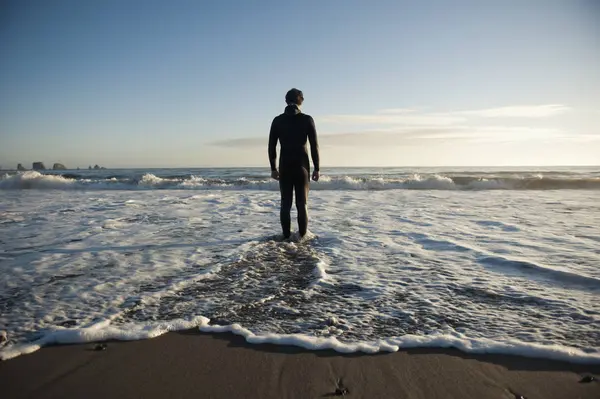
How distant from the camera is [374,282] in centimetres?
306

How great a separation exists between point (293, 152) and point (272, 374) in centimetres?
387

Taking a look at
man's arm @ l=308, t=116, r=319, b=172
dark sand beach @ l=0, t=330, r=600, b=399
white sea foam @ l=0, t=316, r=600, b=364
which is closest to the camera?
dark sand beach @ l=0, t=330, r=600, b=399

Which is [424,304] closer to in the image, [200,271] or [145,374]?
[145,374]

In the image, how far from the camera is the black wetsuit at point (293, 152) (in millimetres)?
5176

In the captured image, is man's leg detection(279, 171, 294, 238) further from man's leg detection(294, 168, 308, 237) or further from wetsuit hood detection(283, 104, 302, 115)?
wetsuit hood detection(283, 104, 302, 115)

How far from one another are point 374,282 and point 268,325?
1.24 meters

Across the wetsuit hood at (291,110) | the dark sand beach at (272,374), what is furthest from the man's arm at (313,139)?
the dark sand beach at (272,374)

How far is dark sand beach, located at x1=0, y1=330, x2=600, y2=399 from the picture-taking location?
60.6 inches

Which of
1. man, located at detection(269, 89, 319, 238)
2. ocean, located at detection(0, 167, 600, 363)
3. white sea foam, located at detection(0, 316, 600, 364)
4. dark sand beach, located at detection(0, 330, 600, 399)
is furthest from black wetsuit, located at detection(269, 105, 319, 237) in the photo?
dark sand beach, located at detection(0, 330, 600, 399)

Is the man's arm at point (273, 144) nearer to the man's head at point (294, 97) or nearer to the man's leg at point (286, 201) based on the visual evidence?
the man's leg at point (286, 201)

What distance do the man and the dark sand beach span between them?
11.0 feet

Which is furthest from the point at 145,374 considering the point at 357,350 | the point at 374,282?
the point at 374,282

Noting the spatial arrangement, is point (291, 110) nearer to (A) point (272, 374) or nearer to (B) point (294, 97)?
(B) point (294, 97)

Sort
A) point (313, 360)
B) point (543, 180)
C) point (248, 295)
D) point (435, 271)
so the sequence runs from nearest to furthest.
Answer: point (313, 360) < point (248, 295) < point (435, 271) < point (543, 180)
